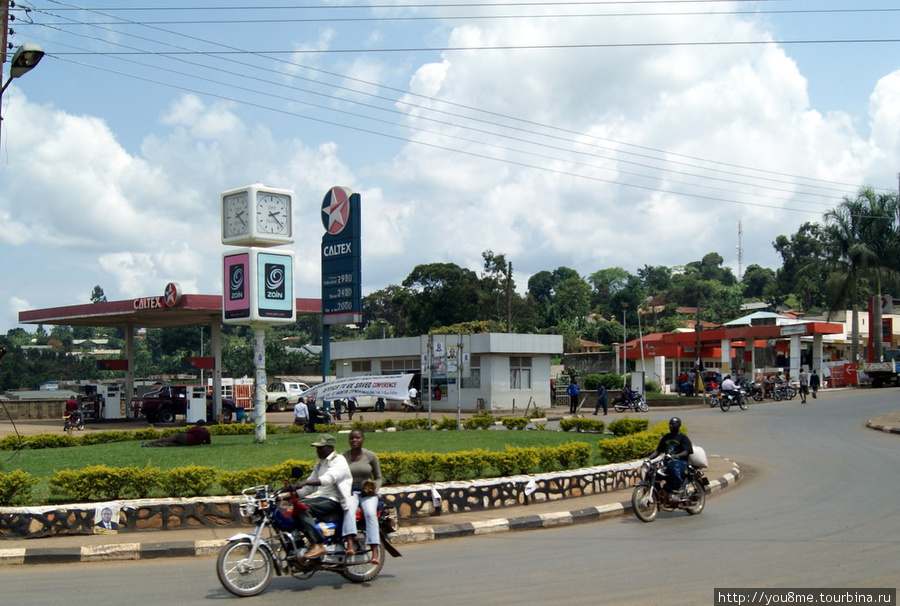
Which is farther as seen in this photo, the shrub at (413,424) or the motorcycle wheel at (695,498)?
the shrub at (413,424)

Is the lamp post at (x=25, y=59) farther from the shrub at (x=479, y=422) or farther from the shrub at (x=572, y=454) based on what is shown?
the shrub at (x=479, y=422)

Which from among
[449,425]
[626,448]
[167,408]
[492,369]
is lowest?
[167,408]

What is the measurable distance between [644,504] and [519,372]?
1434 inches

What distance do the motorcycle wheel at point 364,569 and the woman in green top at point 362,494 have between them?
1.6 inches

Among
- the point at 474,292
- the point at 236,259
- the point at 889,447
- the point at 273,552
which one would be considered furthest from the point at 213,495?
the point at 474,292

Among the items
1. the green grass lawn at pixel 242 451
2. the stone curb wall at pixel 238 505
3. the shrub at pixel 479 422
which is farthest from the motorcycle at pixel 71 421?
the stone curb wall at pixel 238 505

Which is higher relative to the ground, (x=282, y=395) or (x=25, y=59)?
(x=25, y=59)

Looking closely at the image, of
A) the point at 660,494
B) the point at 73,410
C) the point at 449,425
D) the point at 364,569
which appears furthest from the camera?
the point at 73,410

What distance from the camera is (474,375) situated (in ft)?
157

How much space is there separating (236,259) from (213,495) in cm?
1047

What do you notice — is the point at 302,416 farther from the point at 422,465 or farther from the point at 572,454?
the point at 422,465

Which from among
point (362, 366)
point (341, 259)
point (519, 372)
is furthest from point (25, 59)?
point (362, 366)

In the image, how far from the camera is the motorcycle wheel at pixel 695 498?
1282 centimetres

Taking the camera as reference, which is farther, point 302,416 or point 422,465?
point 302,416
